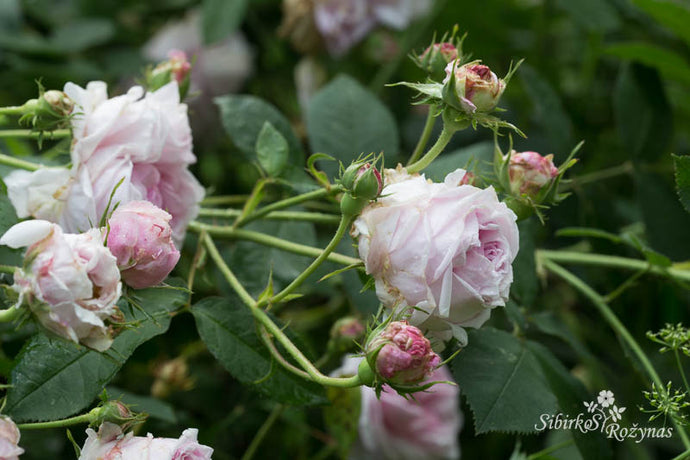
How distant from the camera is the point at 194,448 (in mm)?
480

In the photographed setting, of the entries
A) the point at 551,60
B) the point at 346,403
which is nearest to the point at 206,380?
the point at 346,403

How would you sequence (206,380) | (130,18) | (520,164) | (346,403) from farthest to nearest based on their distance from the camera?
1. (130,18)
2. (206,380)
3. (346,403)
4. (520,164)

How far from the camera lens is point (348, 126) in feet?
2.63

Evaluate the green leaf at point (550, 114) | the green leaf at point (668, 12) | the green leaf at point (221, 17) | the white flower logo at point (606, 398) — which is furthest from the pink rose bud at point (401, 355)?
the green leaf at point (221, 17)

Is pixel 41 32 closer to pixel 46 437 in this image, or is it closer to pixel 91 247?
pixel 46 437

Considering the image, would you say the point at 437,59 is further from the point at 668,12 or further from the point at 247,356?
the point at 668,12

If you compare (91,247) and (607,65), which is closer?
(91,247)

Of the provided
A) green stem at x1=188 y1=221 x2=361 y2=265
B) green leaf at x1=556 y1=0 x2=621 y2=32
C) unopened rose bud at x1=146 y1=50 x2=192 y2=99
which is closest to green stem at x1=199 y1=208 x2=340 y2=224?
green stem at x1=188 y1=221 x2=361 y2=265

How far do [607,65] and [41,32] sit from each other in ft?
3.18

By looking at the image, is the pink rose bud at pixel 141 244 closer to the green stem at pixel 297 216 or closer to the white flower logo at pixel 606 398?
the green stem at pixel 297 216

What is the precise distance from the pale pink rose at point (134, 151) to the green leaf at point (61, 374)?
0.27 ft

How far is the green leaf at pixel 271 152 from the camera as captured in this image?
68cm

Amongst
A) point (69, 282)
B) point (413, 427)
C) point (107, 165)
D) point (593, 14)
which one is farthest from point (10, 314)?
point (593, 14)

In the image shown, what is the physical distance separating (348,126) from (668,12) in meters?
0.38
